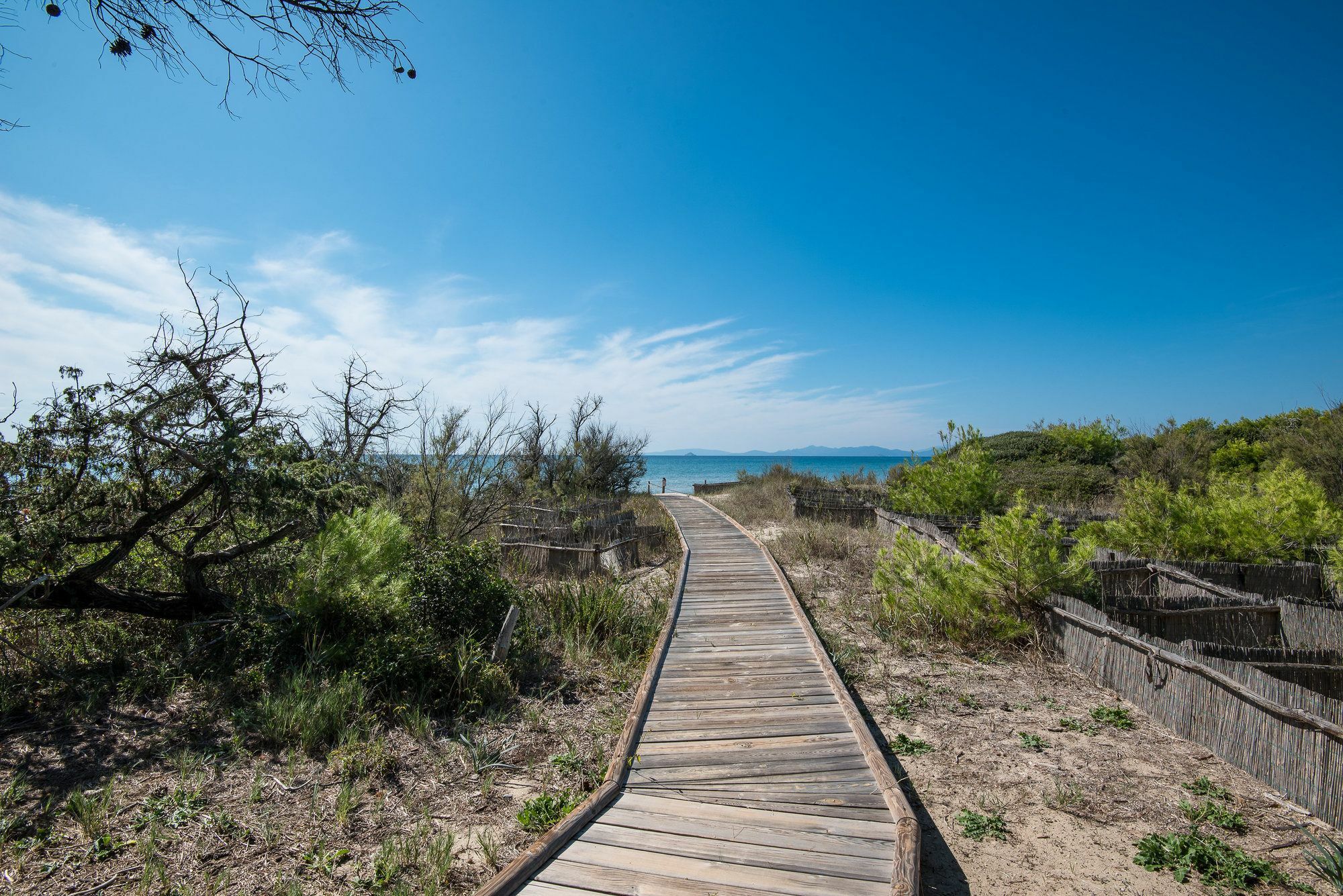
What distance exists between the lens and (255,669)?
5.48 m

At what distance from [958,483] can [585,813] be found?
11.5m

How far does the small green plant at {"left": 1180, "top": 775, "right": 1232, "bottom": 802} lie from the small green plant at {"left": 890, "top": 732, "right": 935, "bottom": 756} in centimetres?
157

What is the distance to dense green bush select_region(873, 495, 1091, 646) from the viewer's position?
250 inches

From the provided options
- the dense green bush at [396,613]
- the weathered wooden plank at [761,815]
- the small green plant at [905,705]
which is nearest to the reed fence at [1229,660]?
the small green plant at [905,705]

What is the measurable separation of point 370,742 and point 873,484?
75.2 ft

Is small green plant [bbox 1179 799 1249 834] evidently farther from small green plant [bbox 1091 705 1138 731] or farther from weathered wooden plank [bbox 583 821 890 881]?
weathered wooden plank [bbox 583 821 890 881]

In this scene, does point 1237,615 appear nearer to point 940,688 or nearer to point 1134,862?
point 940,688

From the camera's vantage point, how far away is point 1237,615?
5742 mm

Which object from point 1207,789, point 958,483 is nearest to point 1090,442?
point 958,483

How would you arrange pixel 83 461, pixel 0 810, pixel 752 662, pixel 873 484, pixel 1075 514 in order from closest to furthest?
1. pixel 0 810
2. pixel 83 461
3. pixel 752 662
4. pixel 1075 514
5. pixel 873 484

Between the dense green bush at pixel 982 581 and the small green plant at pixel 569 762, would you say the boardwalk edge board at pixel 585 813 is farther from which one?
the dense green bush at pixel 982 581

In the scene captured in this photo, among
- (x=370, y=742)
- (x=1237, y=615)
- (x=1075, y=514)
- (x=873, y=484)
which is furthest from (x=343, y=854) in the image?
(x=873, y=484)

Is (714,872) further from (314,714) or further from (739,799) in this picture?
(314,714)

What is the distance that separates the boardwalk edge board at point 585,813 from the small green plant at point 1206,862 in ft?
9.88
